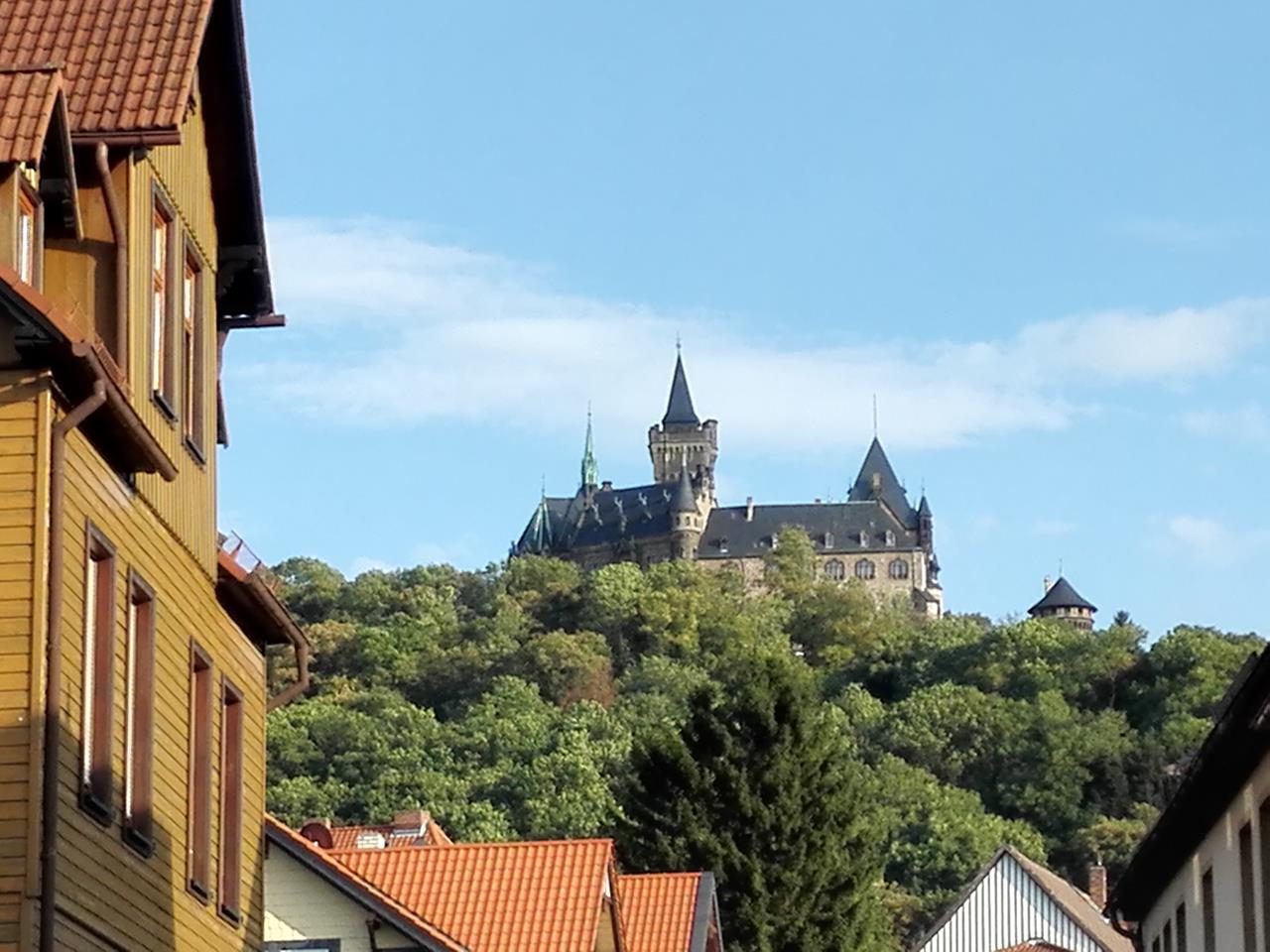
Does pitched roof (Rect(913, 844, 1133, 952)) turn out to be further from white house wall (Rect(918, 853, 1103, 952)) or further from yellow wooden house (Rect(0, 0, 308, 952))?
yellow wooden house (Rect(0, 0, 308, 952))

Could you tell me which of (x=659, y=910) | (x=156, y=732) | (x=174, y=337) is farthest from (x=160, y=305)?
(x=659, y=910)

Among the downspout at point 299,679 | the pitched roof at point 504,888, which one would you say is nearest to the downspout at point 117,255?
the downspout at point 299,679

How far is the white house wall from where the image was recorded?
240ft

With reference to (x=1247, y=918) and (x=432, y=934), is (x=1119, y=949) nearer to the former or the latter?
(x=432, y=934)

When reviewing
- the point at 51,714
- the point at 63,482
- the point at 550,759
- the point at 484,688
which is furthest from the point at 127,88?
the point at 484,688

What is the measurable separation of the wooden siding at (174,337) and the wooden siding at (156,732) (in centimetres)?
18

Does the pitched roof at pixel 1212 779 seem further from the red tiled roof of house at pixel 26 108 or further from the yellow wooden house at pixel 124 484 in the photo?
the red tiled roof of house at pixel 26 108

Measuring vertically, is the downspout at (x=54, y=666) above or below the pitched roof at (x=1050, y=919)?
below

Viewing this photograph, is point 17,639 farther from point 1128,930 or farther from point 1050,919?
point 1050,919

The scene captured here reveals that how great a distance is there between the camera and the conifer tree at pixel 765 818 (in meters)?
69.2

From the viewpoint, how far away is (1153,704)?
19738cm

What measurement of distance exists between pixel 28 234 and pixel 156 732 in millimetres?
3230

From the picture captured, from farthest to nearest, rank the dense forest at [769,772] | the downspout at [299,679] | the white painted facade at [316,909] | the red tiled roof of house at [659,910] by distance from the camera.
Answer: the dense forest at [769,772] → the red tiled roof of house at [659,910] → the white painted facade at [316,909] → the downspout at [299,679]

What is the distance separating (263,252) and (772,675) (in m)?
52.9
